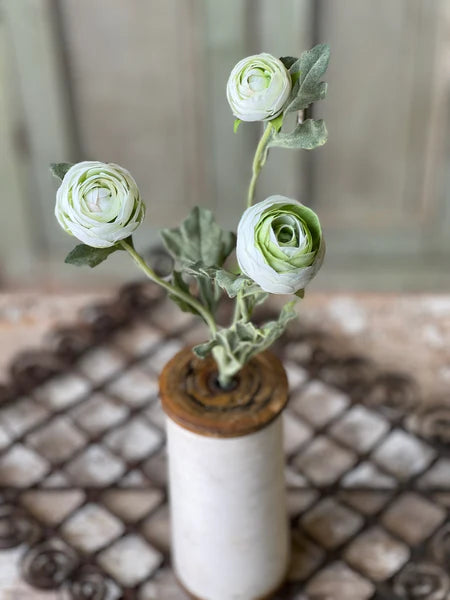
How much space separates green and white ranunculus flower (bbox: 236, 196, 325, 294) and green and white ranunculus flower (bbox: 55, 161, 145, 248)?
87mm

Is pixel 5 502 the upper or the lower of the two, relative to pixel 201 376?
lower

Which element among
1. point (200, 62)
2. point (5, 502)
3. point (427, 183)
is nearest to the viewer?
point (5, 502)

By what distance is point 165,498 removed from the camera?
0.87 m

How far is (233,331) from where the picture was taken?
0.64 metres

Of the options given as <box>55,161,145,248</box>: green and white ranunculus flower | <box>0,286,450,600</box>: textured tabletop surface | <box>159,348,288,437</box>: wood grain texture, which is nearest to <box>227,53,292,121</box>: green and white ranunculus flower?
<box>55,161,145,248</box>: green and white ranunculus flower

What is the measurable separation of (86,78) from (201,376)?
127 cm

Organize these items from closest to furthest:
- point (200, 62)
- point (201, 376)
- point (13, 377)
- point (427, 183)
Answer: point (201, 376), point (13, 377), point (200, 62), point (427, 183)

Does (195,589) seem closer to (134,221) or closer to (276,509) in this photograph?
(276,509)

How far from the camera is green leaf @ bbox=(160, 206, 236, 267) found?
70cm

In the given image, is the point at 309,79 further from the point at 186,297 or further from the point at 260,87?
the point at 186,297

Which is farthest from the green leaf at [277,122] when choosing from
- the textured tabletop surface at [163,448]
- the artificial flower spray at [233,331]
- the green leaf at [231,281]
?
the textured tabletop surface at [163,448]

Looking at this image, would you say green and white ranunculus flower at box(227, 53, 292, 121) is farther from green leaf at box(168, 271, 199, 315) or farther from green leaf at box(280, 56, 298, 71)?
green leaf at box(168, 271, 199, 315)

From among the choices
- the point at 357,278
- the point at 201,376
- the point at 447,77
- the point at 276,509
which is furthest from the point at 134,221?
the point at 357,278

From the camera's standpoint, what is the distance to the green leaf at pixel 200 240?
70 centimetres
